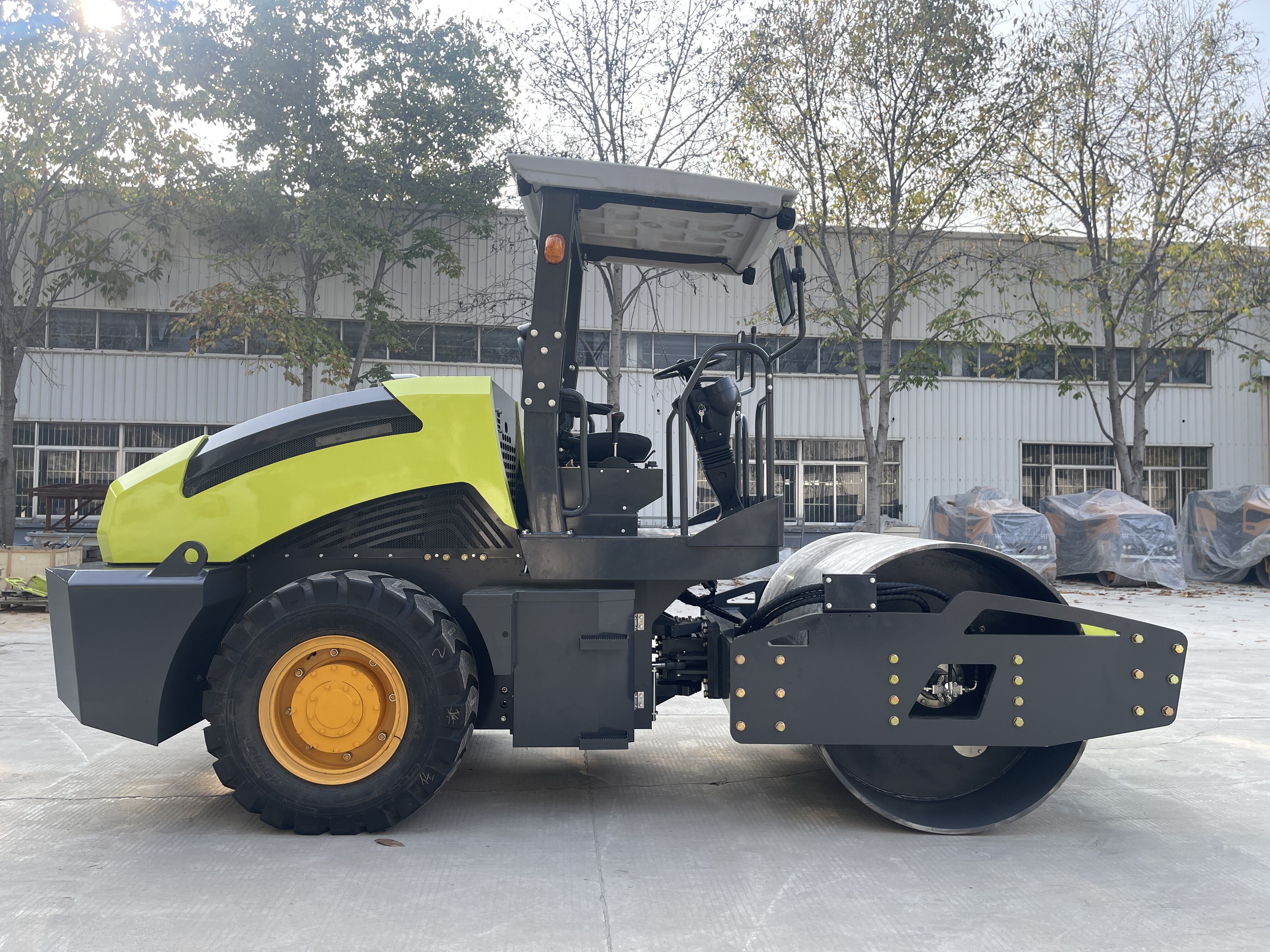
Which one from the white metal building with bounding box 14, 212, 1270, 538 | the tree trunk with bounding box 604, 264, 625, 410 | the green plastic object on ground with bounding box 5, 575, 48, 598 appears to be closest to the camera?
the green plastic object on ground with bounding box 5, 575, 48, 598

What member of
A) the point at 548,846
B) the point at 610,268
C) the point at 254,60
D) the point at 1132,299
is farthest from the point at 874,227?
the point at 548,846

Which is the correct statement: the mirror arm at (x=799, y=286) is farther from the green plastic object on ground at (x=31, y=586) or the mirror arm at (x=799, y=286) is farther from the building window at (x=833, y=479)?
the building window at (x=833, y=479)

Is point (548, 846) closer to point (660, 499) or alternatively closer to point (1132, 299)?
point (660, 499)

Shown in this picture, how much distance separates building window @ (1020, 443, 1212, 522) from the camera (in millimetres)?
23422

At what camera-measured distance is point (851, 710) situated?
152 inches

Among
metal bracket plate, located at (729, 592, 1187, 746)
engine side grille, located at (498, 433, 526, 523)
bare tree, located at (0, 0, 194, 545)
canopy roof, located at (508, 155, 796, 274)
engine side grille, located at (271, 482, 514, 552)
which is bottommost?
metal bracket plate, located at (729, 592, 1187, 746)

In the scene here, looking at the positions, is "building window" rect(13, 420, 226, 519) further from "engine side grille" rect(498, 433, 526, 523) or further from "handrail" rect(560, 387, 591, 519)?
"handrail" rect(560, 387, 591, 519)

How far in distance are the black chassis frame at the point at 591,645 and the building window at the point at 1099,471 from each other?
2067cm

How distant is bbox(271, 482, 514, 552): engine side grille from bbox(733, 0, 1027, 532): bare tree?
45.2 feet

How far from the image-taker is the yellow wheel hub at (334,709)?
12.6 feet

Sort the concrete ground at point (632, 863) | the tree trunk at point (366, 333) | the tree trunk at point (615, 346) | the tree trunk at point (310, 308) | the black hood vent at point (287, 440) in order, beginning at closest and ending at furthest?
the concrete ground at point (632, 863)
the black hood vent at point (287, 440)
the tree trunk at point (615, 346)
the tree trunk at point (310, 308)
the tree trunk at point (366, 333)

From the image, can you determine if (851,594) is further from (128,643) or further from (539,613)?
(128,643)

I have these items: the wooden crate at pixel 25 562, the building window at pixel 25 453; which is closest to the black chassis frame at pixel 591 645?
the wooden crate at pixel 25 562

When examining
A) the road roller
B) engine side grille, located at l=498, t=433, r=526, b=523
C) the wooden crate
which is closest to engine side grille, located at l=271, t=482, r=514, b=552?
the road roller
